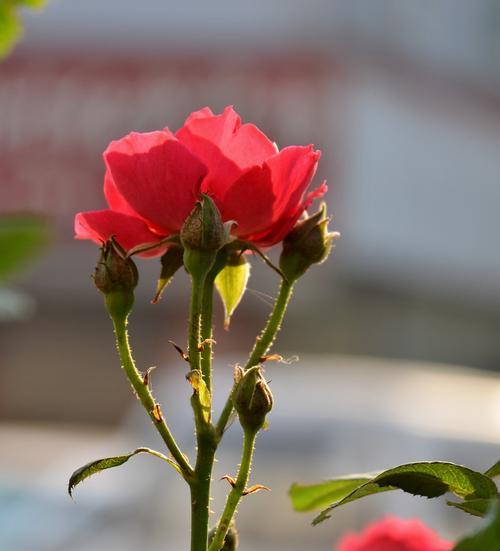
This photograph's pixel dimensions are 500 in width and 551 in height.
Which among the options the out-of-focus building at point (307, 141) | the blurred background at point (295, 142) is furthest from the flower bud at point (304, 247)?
the out-of-focus building at point (307, 141)

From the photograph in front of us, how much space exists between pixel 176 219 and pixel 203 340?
4cm

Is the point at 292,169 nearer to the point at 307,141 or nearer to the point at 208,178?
the point at 208,178

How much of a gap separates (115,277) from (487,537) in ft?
0.54

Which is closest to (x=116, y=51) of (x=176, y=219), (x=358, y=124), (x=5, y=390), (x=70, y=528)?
(x=358, y=124)

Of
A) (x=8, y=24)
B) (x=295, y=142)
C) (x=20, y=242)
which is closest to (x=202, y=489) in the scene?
(x=20, y=242)

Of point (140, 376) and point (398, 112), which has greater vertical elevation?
point (140, 376)

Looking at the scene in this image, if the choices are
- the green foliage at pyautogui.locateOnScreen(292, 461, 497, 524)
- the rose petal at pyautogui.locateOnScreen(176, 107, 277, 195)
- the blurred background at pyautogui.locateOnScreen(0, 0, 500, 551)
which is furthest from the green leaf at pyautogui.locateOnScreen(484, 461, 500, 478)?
the blurred background at pyautogui.locateOnScreen(0, 0, 500, 551)

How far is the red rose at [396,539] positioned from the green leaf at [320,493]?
5cm

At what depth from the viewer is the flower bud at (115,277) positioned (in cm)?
38

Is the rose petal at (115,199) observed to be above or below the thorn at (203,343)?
above

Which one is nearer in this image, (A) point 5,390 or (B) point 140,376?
(B) point 140,376

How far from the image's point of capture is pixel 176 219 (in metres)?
0.39

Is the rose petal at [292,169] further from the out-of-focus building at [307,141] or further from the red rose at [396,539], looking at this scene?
the out-of-focus building at [307,141]

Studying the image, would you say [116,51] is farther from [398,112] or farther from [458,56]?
[458,56]
